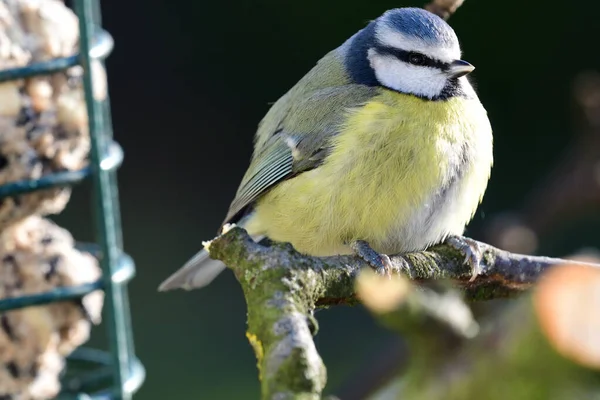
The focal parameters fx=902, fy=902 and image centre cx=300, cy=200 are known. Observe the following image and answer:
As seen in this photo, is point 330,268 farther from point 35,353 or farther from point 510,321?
point 35,353

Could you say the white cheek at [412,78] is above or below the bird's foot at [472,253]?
above

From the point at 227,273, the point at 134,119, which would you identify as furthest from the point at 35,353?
the point at 134,119

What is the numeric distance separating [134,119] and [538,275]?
10.3 ft

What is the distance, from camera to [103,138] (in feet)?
5.69

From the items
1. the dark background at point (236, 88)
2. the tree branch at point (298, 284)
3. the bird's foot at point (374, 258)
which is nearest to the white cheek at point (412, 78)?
the bird's foot at point (374, 258)

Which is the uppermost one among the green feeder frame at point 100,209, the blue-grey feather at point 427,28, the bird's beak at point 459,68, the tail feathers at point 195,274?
the blue-grey feather at point 427,28

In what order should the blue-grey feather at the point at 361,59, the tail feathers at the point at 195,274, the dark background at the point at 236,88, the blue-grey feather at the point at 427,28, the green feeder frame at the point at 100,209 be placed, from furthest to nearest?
1. the dark background at the point at 236,88
2. the tail feathers at the point at 195,274
3. the blue-grey feather at the point at 361,59
4. the blue-grey feather at the point at 427,28
5. the green feeder frame at the point at 100,209

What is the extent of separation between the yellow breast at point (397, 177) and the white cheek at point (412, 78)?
0.03 meters

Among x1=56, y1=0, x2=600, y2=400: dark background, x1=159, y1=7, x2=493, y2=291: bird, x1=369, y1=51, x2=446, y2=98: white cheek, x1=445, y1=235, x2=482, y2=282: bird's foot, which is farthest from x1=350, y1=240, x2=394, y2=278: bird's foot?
x1=56, y1=0, x2=600, y2=400: dark background

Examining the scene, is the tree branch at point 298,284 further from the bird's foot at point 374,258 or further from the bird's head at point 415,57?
the bird's head at point 415,57

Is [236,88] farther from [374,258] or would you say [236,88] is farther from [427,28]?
[374,258]

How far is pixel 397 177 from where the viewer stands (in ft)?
5.38

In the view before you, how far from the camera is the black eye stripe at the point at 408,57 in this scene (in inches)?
68.2

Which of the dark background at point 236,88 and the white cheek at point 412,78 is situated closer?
the white cheek at point 412,78
